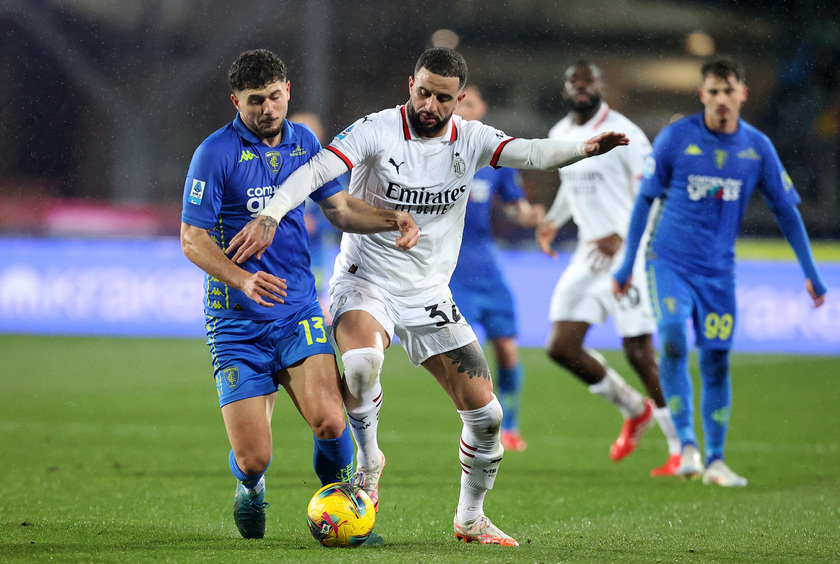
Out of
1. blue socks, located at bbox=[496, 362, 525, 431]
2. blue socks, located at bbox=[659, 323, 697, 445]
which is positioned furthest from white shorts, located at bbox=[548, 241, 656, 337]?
blue socks, located at bbox=[659, 323, 697, 445]

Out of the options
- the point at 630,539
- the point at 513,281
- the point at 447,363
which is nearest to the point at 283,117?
the point at 447,363

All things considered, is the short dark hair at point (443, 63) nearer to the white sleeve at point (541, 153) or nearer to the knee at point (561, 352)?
the white sleeve at point (541, 153)

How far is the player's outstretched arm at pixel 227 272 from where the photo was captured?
3.85 meters

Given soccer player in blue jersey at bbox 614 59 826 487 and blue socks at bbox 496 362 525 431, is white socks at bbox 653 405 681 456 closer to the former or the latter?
soccer player in blue jersey at bbox 614 59 826 487

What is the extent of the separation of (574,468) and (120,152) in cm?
1121

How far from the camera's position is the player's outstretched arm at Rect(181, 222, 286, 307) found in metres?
3.85

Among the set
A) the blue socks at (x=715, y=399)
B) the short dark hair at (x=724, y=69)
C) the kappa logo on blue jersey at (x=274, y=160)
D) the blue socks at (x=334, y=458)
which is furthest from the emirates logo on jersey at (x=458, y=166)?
the blue socks at (x=715, y=399)

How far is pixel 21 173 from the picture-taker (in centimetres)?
1684

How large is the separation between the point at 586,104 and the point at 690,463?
108 inches

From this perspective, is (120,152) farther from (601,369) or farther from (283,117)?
(283,117)

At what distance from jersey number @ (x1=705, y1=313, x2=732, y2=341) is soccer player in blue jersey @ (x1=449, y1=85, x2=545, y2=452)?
1.59m

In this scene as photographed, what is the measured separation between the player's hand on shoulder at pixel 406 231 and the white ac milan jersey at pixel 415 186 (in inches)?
8.2

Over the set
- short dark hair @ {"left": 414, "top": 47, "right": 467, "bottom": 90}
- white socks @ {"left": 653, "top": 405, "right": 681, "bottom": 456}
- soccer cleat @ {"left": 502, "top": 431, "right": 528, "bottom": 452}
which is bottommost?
soccer cleat @ {"left": 502, "top": 431, "right": 528, "bottom": 452}

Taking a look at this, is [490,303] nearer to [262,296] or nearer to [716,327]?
[716,327]
